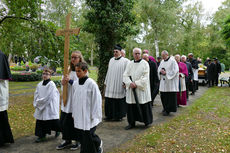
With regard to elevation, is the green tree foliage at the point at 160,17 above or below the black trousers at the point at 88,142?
above

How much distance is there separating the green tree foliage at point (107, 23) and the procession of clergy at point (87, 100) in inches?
107

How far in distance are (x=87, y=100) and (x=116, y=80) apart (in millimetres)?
3062

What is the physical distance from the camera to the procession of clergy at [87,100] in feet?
12.2

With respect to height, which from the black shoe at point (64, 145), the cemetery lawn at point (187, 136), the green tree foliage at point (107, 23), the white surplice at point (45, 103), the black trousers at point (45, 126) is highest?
the green tree foliage at point (107, 23)

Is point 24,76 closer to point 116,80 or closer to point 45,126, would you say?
point 116,80

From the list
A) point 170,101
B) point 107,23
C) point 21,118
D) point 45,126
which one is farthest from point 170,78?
point 21,118

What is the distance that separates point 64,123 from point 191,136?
316 centimetres

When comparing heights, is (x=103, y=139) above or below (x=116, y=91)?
below

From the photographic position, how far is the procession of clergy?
373 centimetres

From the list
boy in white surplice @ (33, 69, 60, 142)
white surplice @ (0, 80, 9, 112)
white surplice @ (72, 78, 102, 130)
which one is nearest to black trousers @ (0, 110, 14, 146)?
white surplice @ (0, 80, 9, 112)

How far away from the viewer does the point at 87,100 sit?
371 centimetres

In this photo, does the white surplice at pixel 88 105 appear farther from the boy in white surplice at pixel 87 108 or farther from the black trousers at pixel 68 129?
the black trousers at pixel 68 129

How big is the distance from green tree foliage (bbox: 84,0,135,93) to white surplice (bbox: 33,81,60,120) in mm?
5032

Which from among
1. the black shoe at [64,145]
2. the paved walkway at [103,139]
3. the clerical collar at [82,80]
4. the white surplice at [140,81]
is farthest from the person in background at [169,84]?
the clerical collar at [82,80]
